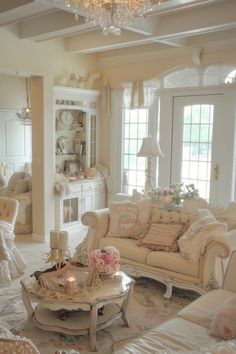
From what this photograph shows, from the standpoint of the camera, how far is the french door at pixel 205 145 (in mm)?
5664

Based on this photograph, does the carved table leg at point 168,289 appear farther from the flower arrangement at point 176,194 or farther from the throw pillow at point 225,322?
the throw pillow at point 225,322

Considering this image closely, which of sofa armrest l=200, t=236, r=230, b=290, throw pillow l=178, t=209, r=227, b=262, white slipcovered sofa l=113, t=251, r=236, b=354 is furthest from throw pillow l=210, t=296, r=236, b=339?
throw pillow l=178, t=209, r=227, b=262

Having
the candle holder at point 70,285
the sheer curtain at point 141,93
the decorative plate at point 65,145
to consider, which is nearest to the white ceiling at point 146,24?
the sheer curtain at point 141,93

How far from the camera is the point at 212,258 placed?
3.77 meters

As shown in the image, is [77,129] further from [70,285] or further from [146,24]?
[70,285]

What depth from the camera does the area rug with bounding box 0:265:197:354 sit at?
312cm

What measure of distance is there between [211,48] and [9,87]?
4731 mm

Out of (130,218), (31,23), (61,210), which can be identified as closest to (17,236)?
(61,210)

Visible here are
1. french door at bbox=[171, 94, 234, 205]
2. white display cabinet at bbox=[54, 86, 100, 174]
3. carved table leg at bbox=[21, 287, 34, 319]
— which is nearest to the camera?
carved table leg at bbox=[21, 287, 34, 319]

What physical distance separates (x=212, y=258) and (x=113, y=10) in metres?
2.45

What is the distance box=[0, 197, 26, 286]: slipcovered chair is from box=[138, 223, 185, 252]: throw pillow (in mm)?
1553

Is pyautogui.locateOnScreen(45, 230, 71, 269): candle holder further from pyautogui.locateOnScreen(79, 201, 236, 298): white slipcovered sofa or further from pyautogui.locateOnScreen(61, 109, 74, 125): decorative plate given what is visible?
pyautogui.locateOnScreen(61, 109, 74, 125): decorative plate

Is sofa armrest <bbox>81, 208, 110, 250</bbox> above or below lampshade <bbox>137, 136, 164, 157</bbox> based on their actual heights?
below

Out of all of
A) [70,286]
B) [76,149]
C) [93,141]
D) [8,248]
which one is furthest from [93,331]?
[93,141]
